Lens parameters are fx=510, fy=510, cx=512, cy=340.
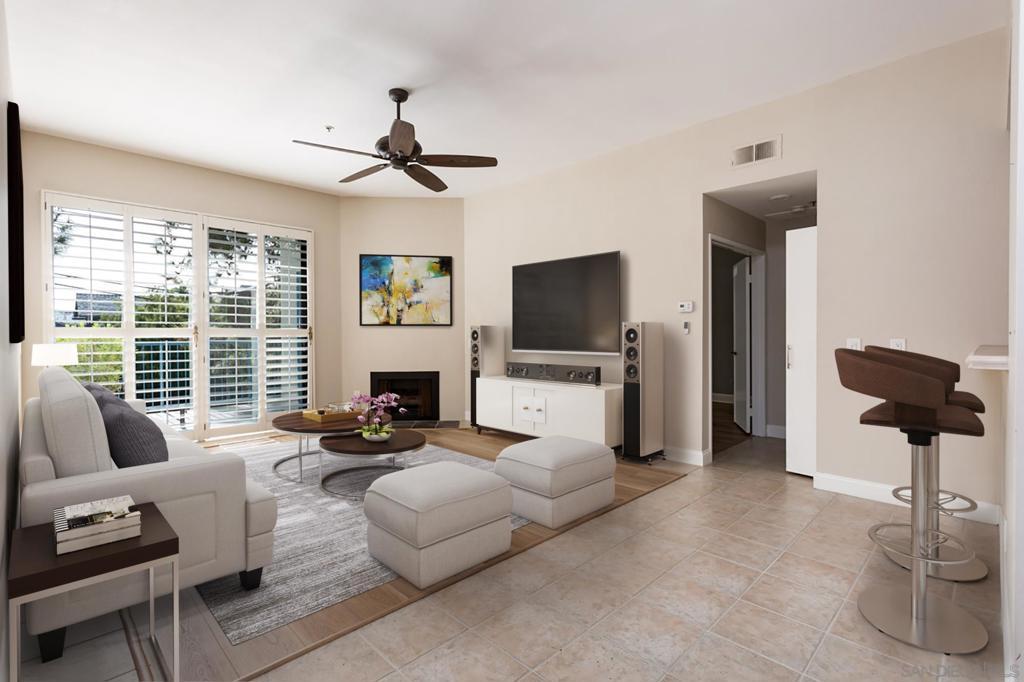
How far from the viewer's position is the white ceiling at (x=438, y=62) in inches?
114

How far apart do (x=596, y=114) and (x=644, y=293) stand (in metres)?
1.68

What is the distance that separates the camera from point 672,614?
213 centimetres

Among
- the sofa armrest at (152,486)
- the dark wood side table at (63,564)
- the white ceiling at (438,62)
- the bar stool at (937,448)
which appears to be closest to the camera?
the dark wood side table at (63,564)

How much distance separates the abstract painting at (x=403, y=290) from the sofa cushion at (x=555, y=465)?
367 centimetres

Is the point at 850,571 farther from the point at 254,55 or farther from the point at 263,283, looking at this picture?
the point at 263,283

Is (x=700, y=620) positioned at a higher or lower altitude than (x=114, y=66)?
lower

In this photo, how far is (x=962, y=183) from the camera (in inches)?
126

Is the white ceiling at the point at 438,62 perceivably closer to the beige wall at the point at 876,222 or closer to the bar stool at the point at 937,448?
the beige wall at the point at 876,222

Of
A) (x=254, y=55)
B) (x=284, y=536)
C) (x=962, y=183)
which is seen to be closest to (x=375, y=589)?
(x=284, y=536)

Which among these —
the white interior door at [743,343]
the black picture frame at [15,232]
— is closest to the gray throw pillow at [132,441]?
the black picture frame at [15,232]

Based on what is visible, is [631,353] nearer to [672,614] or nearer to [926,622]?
[672,614]

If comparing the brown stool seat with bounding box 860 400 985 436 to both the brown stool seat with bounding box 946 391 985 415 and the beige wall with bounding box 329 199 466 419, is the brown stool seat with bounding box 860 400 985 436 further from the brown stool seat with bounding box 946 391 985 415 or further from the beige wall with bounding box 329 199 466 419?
the beige wall with bounding box 329 199 466 419

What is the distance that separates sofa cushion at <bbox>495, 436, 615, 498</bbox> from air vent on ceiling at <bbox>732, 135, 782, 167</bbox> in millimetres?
2697

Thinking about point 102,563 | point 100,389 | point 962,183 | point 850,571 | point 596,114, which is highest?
point 596,114
